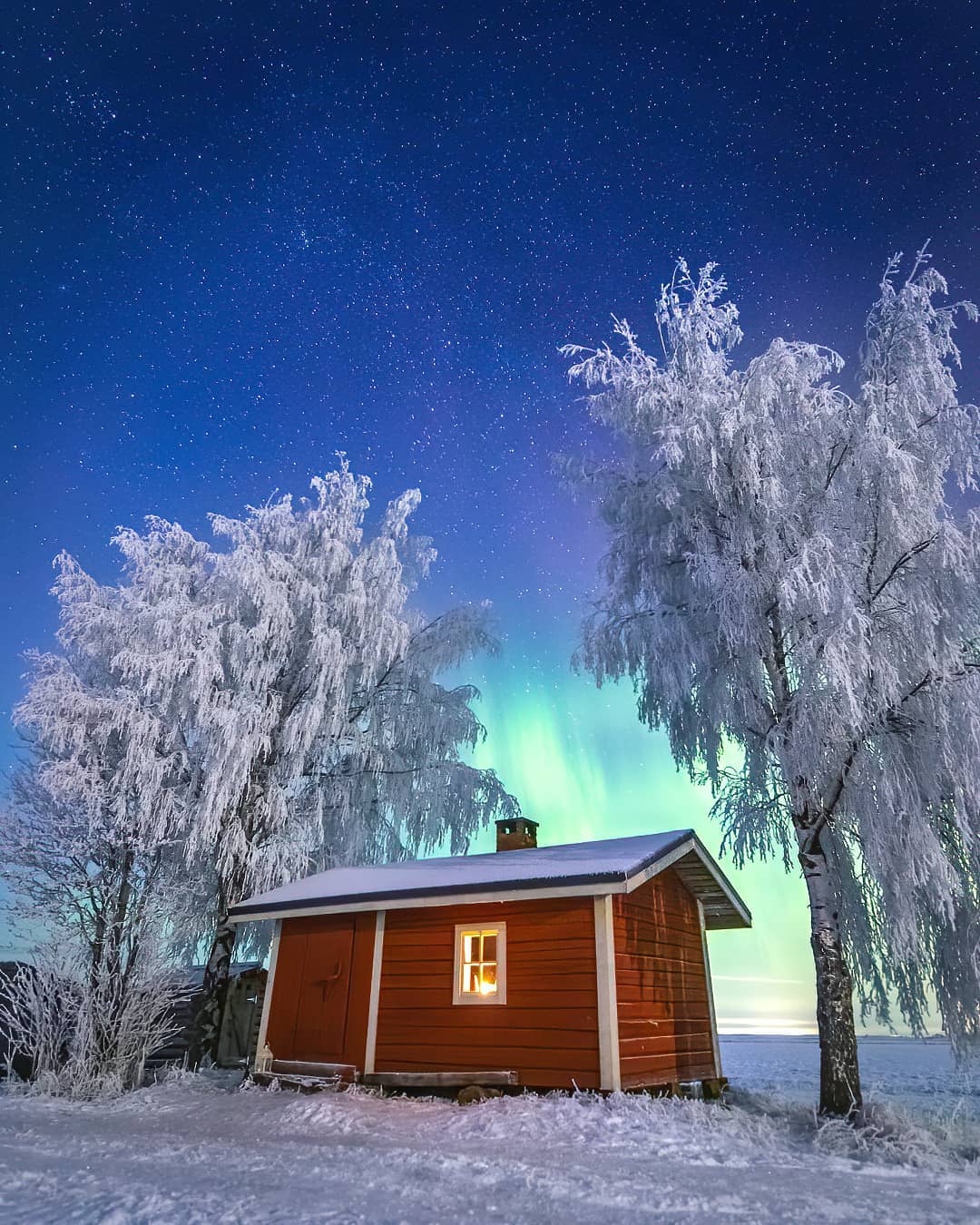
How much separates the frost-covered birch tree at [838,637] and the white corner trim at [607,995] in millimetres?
2149

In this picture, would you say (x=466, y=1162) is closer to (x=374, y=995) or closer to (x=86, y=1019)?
(x=374, y=995)

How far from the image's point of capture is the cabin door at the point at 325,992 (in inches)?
492

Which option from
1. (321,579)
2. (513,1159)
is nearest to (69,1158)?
(513,1159)

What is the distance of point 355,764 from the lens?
17.7 meters

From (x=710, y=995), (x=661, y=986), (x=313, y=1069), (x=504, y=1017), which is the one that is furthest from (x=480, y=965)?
(x=710, y=995)

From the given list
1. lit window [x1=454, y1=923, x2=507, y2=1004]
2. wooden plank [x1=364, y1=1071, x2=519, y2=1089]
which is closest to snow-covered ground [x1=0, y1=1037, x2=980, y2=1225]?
wooden plank [x1=364, y1=1071, x2=519, y2=1089]

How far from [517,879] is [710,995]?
5838 mm

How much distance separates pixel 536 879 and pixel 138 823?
336 inches

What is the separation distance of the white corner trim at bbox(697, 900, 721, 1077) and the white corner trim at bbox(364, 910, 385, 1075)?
20.0 feet

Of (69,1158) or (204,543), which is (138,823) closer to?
(204,543)

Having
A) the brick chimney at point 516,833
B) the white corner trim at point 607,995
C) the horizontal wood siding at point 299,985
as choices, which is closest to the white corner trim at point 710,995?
the brick chimney at point 516,833

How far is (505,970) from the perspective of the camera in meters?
11.4

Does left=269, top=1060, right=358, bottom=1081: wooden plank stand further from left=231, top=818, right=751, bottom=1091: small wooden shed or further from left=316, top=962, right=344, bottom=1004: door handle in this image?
left=316, top=962, right=344, bottom=1004: door handle

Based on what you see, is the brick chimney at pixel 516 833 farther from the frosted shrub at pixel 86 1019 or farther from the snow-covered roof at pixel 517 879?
the frosted shrub at pixel 86 1019
